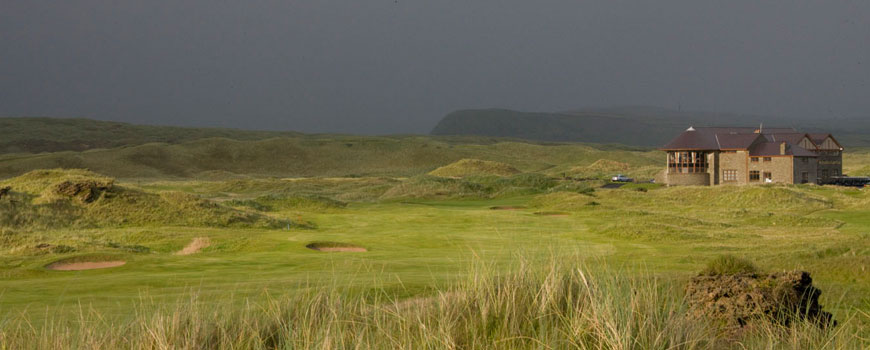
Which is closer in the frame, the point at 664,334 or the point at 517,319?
the point at 664,334

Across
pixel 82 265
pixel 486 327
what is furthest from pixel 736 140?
pixel 486 327

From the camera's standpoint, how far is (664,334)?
250 inches

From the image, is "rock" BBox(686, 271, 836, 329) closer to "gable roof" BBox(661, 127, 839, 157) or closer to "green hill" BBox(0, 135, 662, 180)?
"gable roof" BBox(661, 127, 839, 157)

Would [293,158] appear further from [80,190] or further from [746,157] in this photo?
[80,190]

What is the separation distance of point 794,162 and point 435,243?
140 feet

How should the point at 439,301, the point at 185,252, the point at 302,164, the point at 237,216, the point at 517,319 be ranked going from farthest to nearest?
1. the point at 302,164
2. the point at 237,216
3. the point at 185,252
4. the point at 439,301
5. the point at 517,319

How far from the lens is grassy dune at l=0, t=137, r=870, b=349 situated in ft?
22.5

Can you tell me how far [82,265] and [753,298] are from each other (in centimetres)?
1639

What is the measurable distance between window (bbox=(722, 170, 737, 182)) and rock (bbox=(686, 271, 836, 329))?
53.1 m

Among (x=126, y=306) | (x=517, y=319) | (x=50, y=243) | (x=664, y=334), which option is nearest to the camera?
(x=664, y=334)

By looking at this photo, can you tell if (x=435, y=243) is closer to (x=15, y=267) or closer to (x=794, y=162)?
(x=15, y=267)

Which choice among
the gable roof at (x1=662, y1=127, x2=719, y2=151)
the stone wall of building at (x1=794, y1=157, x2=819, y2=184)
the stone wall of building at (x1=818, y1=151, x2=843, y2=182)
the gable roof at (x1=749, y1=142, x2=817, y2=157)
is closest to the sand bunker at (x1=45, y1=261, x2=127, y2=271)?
the gable roof at (x1=662, y1=127, x2=719, y2=151)

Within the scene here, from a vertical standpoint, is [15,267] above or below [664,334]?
below

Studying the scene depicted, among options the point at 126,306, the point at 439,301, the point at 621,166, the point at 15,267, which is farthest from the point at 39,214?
the point at 621,166
